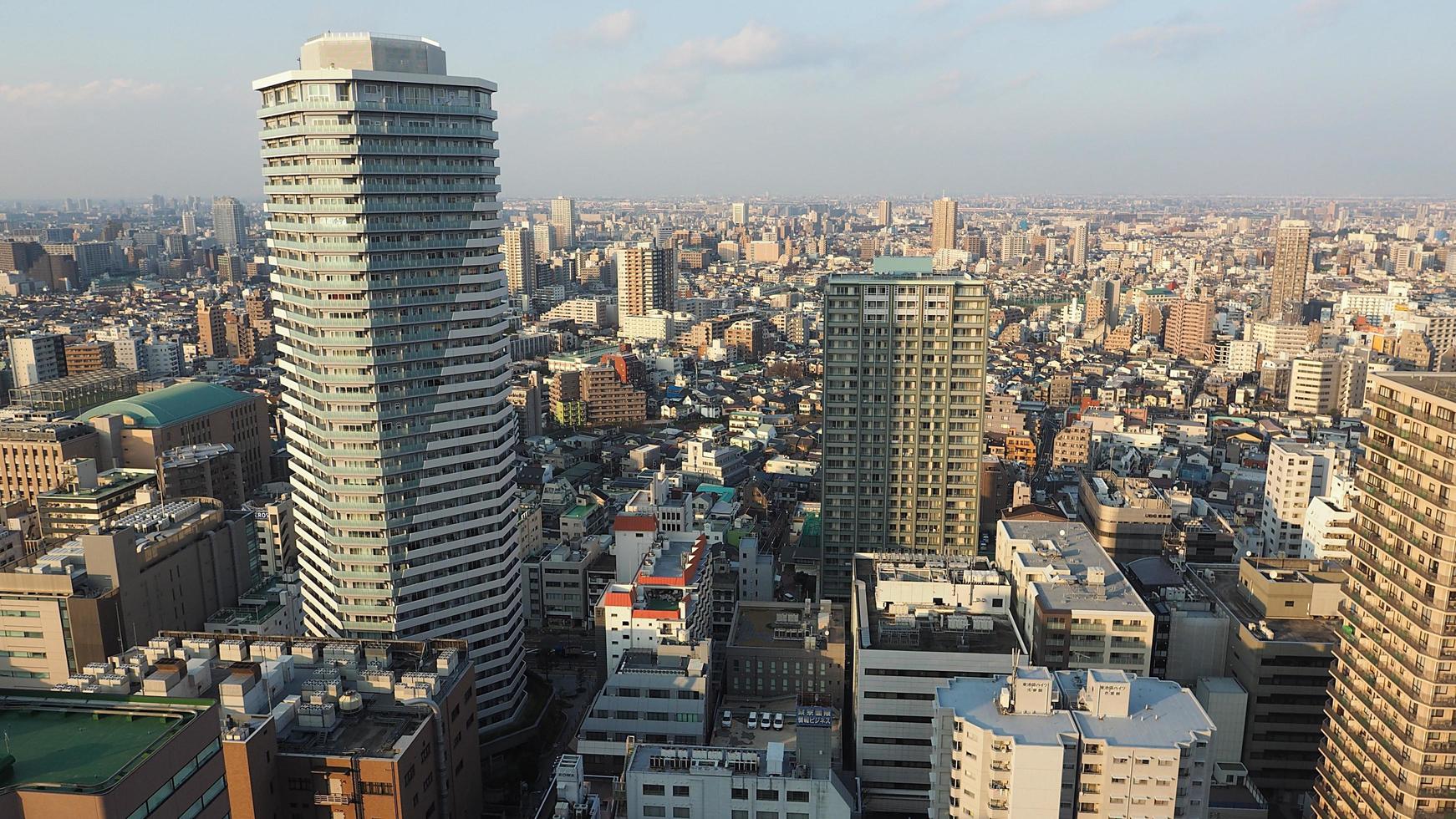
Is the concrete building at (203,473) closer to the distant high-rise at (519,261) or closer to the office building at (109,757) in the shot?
the office building at (109,757)

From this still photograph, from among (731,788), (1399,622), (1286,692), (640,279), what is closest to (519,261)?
(640,279)

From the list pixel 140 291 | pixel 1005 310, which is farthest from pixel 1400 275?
pixel 140 291

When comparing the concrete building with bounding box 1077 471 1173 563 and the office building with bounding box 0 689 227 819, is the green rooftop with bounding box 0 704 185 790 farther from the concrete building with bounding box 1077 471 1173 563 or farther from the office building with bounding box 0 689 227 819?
the concrete building with bounding box 1077 471 1173 563

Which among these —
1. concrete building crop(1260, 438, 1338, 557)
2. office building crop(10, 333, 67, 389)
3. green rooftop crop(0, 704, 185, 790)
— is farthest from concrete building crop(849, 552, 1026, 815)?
office building crop(10, 333, 67, 389)

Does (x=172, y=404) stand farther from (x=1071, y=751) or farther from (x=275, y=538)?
(x=1071, y=751)

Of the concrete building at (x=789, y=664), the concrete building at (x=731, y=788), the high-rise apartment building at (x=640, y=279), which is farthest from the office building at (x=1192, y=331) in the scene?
the concrete building at (x=731, y=788)

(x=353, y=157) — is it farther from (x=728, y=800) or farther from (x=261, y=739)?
(x=728, y=800)
